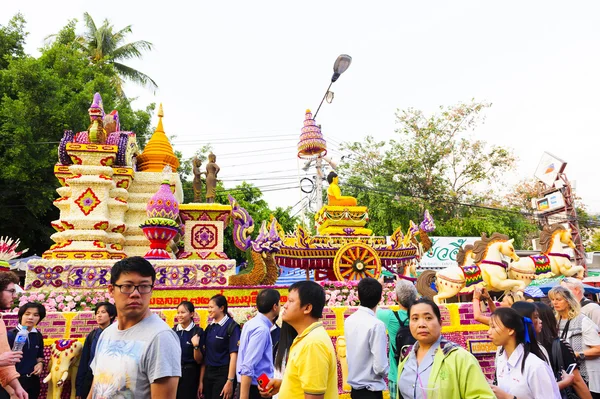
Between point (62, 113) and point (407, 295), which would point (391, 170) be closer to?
point (62, 113)

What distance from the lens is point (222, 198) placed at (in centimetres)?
2650

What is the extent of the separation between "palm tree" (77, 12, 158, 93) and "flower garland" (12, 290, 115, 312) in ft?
65.6

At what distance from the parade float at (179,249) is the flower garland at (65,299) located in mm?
23

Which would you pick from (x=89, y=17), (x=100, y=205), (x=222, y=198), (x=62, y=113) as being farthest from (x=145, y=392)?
(x=89, y=17)

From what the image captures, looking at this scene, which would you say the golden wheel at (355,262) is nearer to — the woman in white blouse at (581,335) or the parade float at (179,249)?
the parade float at (179,249)

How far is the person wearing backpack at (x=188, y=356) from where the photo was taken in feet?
16.4

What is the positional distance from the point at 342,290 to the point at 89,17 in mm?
25717

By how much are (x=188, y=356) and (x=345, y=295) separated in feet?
14.5

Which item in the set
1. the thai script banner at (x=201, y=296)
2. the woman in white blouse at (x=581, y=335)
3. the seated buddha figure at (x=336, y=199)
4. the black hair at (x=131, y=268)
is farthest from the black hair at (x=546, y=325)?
the seated buddha figure at (x=336, y=199)

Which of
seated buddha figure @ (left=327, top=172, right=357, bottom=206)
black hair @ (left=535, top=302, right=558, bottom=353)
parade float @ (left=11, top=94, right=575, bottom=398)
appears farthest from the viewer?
seated buddha figure @ (left=327, top=172, right=357, bottom=206)

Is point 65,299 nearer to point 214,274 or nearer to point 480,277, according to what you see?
point 214,274

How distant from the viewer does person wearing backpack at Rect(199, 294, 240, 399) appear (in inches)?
190

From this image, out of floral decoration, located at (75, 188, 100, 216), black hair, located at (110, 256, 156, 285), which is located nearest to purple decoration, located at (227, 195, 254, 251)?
floral decoration, located at (75, 188, 100, 216)

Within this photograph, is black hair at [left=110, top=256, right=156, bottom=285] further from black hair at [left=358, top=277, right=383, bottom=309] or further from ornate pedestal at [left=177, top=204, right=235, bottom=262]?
ornate pedestal at [left=177, top=204, right=235, bottom=262]
